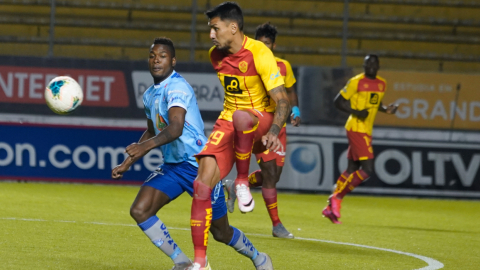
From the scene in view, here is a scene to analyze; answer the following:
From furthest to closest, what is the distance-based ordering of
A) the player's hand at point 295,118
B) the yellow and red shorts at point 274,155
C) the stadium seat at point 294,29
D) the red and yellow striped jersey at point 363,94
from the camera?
1. the stadium seat at point 294,29
2. the red and yellow striped jersey at point 363,94
3. the yellow and red shorts at point 274,155
4. the player's hand at point 295,118

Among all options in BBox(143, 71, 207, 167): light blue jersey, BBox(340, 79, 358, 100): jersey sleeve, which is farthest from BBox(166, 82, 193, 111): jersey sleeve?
BBox(340, 79, 358, 100): jersey sleeve

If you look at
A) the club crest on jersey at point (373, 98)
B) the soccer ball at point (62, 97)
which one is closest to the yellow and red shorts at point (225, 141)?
the soccer ball at point (62, 97)

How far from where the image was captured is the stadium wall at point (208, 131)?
13281 millimetres

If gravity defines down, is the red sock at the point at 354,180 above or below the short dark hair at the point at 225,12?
below

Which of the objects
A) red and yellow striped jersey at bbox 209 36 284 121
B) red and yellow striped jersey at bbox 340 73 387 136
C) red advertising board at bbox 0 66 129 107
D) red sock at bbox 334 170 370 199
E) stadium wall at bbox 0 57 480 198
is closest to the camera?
red and yellow striped jersey at bbox 209 36 284 121

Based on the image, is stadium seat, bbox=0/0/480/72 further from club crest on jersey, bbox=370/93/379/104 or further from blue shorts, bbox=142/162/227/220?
blue shorts, bbox=142/162/227/220

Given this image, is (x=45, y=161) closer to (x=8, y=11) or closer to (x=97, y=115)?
(x=97, y=115)

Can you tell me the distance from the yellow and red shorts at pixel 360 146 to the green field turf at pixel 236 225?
90 cm

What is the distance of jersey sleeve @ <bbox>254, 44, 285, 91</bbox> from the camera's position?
5352mm

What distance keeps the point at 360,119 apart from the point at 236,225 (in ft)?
8.67

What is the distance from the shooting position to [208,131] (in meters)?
13.5

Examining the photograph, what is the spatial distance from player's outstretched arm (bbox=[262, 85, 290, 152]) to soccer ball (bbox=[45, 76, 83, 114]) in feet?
5.92

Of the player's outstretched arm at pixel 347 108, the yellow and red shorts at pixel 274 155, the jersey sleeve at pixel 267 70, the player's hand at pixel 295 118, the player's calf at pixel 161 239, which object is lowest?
the player's calf at pixel 161 239

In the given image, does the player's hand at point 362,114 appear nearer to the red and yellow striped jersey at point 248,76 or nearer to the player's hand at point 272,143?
the red and yellow striped jersey at point 248,76
